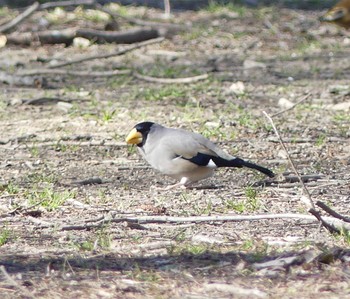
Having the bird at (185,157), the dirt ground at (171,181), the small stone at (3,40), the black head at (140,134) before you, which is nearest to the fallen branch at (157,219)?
the dirt ground at (171,181)

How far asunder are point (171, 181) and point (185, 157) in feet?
1.75

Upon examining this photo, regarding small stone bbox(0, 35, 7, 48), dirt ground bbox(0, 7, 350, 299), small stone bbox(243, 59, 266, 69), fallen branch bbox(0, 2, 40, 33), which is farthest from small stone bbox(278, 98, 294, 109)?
small stone bbox(0, 35, 7, 48)

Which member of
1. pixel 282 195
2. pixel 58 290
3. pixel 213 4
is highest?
pixel 58 290

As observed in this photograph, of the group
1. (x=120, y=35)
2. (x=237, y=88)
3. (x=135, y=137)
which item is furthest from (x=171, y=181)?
(x=120, y=35)

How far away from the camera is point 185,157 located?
21.6 feet

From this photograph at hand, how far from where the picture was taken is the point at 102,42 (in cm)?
1296

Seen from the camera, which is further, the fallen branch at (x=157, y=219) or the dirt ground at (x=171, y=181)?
the fallen branch at (x=157, y=219)

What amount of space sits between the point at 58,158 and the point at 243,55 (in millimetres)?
5276

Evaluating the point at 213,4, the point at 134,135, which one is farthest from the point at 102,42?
the point at 134,135

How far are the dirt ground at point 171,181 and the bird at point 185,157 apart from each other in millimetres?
137

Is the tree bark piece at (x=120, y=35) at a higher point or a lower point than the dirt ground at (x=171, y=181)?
lower

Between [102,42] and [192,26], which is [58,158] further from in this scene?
[192,26]

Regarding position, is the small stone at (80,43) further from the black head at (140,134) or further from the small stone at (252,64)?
the black head at (140,134)

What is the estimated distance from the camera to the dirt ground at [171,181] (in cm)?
452
